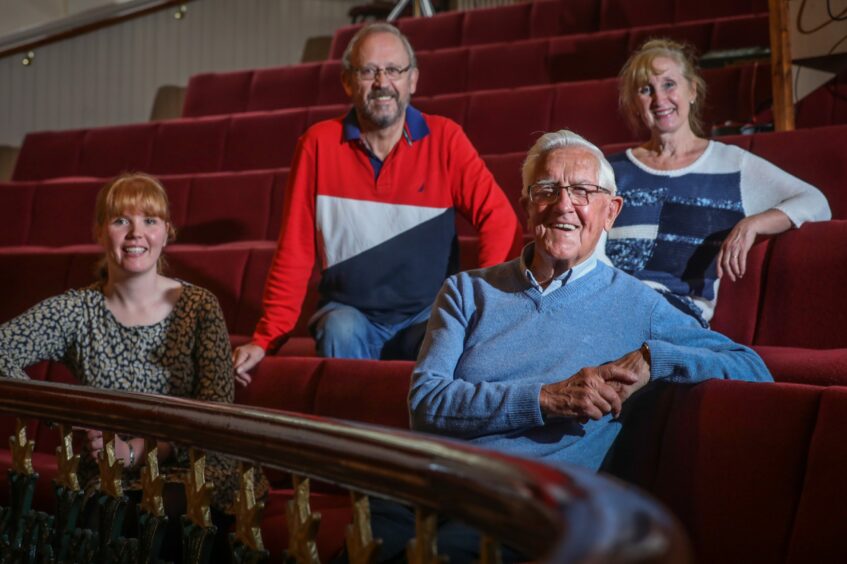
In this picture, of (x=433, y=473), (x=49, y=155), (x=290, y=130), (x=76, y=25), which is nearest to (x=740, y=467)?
→ (x=433, y=473)

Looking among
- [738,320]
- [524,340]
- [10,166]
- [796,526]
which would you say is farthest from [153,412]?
[10,166]

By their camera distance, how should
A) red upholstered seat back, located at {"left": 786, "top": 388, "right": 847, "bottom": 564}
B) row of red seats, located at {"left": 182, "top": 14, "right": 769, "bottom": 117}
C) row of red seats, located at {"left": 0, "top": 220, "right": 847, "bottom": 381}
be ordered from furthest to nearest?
row of red seats, located at {"left": 182, "top": 14, "right": 769, "bottom": 117} → row of red seats, located at {"left": 0, "top": 220, "right": 847, "bottom": 381} → red upholstered seat back, located at {"left": 786, "top": 388, "right": 847, "bottom": 564}

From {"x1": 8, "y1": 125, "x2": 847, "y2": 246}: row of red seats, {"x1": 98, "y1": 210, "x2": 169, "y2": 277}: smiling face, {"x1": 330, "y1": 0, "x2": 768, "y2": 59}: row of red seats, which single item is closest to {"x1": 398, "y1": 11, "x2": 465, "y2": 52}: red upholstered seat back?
{"x1": 330, "y1": 0, "x2": 768, "y2": 59}: row of red seats

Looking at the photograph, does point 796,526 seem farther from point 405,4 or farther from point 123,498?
point 405,4

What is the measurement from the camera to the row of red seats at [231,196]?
1.34 metres

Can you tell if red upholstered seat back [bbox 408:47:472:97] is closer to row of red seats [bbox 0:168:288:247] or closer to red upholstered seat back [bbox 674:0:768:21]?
red upholstered seat back [bbox 674:0:768:21]

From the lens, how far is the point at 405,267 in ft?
4.07

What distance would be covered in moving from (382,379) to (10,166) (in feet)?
6.00

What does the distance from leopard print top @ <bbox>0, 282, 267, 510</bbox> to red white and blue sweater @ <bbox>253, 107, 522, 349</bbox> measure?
131 mm

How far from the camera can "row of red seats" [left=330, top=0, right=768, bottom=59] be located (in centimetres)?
226

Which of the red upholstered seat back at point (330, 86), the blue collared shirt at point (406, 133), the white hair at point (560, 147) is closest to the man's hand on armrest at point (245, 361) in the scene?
the blue collared shirt at point (406, 133)

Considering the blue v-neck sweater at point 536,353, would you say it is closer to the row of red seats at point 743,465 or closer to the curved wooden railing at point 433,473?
the row of red seats at point 743,465

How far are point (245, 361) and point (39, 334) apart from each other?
21 centimetres

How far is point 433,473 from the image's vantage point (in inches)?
16.7
